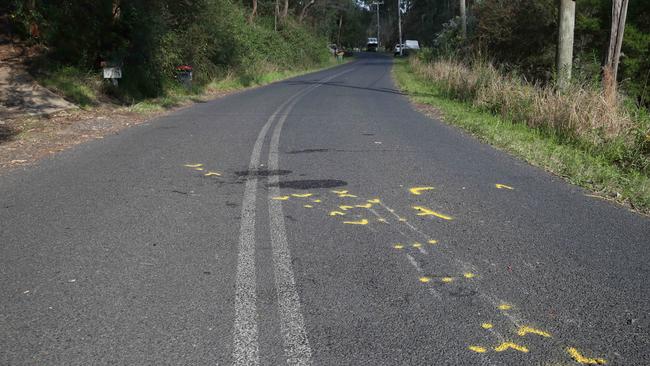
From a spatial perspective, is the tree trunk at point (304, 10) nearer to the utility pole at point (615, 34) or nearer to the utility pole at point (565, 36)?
the utility pole at point (565, 36)

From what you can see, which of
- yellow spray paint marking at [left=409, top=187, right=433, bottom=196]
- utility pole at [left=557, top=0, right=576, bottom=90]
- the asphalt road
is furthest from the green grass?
utility pole at [left=557, top=0, right=576, bottom=90]

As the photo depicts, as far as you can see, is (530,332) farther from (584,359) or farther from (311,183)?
(311,183)

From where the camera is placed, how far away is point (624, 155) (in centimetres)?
961

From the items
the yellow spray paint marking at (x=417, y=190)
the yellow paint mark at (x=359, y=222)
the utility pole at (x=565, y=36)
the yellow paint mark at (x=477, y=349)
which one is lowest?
the yellow spray paint marking at (x=417, y=190)

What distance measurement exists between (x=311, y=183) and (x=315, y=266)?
2775 millimetres

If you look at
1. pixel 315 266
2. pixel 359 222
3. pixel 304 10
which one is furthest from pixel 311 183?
pixel 304 10

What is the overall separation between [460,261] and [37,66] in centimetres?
1528

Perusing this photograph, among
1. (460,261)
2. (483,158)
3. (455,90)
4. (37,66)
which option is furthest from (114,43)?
(460,261)

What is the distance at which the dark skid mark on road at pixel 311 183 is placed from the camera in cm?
702

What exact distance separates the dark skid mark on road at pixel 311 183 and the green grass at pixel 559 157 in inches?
119

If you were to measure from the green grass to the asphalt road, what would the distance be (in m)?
0.37

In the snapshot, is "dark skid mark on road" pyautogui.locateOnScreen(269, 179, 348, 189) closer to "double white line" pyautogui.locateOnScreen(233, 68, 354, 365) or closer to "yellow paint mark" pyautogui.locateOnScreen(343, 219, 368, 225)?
"double white line" pyautogui.locateOnScreen(233, 68, 354, 365)

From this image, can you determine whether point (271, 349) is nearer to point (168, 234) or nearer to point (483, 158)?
point (168, 234)

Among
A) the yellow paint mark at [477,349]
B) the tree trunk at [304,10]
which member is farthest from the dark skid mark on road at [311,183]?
the tree trunk at [304,10]
